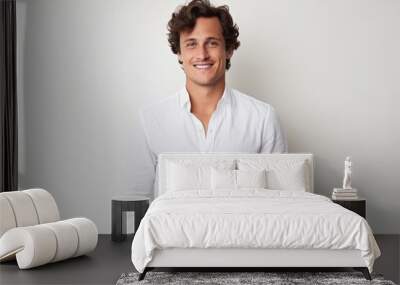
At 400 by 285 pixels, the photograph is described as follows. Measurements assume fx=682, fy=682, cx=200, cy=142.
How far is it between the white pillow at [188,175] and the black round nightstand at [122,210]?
0.38 meters

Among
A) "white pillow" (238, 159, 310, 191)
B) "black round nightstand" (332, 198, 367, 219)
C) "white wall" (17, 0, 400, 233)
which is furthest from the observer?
"white wall" (17, 0, 400, 233)

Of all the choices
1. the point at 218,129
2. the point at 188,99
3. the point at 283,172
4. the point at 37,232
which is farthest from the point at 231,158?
the point at 37,232

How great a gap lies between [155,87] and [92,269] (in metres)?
2.49

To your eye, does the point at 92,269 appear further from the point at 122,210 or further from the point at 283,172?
the point at 283,172

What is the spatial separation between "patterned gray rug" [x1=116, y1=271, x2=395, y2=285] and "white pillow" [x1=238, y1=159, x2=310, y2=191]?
1.38m

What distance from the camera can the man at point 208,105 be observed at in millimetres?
6934

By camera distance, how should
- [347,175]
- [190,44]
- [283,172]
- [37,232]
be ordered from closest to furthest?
[37,232], [283,172], [347,175], [190,44]

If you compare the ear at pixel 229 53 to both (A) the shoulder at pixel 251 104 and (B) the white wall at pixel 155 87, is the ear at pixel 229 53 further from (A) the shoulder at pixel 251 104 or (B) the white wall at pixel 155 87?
(A) the shoulder at pixel 251 104

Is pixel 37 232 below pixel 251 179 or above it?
below

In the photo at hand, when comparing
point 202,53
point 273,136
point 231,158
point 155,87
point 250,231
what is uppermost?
point 202,53

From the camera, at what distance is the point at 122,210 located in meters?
6.61

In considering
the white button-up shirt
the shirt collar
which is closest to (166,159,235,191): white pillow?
the white button-up shirt

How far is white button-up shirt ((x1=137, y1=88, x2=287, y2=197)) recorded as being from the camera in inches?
276

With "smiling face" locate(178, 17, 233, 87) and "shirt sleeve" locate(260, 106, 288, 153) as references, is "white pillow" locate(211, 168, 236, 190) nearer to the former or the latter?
"shirt sleeve" locate(260, 106, 288, 153)
